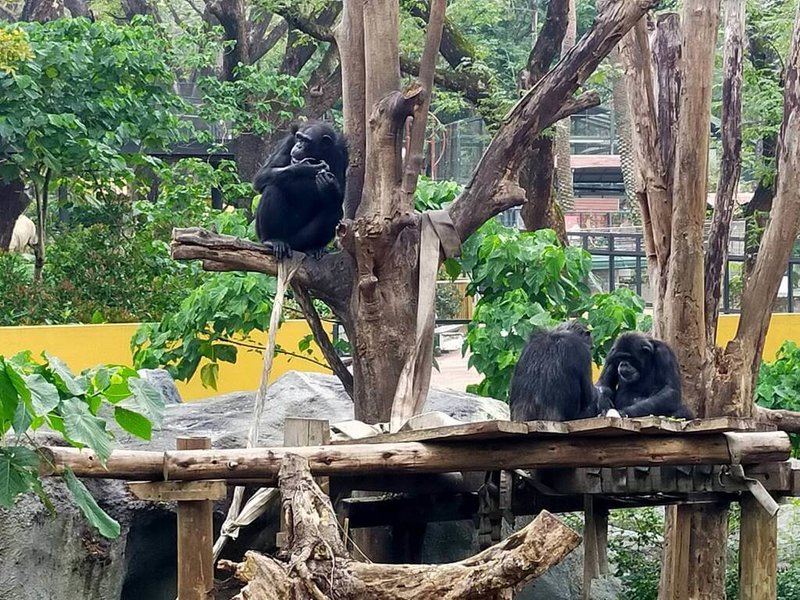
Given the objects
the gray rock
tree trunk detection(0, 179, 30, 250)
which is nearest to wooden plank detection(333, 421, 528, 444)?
the gray rock

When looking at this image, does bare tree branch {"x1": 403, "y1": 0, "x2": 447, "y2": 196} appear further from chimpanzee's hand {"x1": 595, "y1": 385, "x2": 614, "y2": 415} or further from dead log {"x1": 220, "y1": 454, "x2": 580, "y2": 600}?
dead log {"x1": 220, "y1": 454, "x2": 580, "y2": 600}

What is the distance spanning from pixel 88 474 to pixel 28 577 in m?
1.85

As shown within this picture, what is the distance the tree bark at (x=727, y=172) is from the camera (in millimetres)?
8062

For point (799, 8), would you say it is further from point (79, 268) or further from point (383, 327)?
point (79, 268)

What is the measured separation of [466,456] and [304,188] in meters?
3.16

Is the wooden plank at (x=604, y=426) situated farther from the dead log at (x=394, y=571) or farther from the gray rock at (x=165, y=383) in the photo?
the gray rock at (x=165, y=383)

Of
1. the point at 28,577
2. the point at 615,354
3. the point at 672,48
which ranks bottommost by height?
the point at 28,577

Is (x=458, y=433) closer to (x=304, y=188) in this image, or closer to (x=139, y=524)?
(x=139, y=524)

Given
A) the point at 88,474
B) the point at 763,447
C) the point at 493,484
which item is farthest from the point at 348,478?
the point at 763,447

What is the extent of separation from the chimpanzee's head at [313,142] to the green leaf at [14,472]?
17.4 feet

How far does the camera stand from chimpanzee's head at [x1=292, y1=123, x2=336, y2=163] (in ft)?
29.1

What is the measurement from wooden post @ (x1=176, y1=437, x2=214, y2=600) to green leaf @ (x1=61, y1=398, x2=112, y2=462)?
2116 millimetres

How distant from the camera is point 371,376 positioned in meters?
7.45

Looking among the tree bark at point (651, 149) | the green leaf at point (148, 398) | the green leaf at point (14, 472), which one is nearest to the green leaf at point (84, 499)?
the green leaf at point (14, 472)
